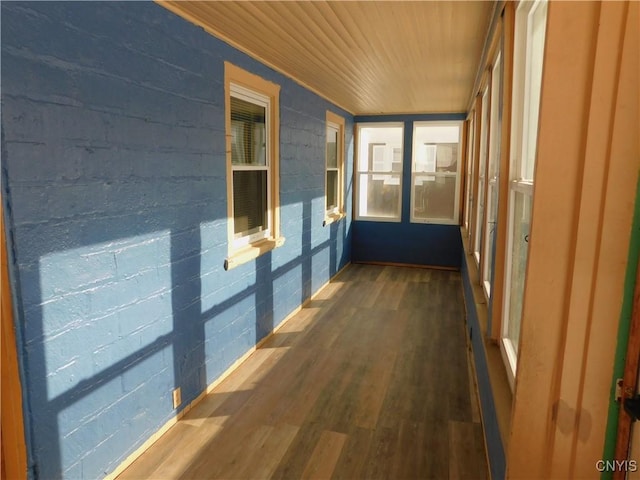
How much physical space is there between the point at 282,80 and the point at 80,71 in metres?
2.37

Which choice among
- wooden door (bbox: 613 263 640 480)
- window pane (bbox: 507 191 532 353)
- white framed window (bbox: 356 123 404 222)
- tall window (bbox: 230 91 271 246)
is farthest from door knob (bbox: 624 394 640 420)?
white framed window (bbox: 356 123 404 222)

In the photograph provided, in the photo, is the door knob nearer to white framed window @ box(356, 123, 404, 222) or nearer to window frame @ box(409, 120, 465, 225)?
window frame @ box(409, 120, 465, 225)

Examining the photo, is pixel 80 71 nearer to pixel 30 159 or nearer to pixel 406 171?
pixel 30 159

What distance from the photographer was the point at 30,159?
1701mm

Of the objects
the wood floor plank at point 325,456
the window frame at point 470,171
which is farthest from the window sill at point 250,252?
the window frame at point 470,171

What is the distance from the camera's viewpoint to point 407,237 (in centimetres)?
720

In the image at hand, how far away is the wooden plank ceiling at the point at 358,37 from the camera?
243cm

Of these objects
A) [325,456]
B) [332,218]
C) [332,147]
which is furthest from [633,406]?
[332,147]

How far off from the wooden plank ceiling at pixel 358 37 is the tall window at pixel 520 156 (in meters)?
0.58

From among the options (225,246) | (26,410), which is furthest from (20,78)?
(225,246)

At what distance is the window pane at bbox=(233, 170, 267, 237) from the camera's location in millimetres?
3479

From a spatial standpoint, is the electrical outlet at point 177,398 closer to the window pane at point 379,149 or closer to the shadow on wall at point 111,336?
the shadow on wall at point 111,336

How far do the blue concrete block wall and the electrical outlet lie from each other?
40 mm

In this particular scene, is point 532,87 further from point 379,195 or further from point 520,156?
point 379,195
